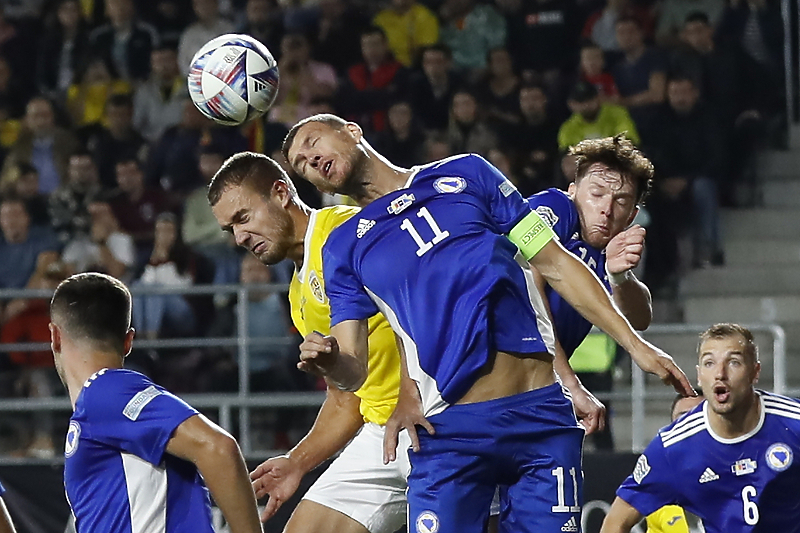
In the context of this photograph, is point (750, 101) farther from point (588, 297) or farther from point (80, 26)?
point (588, 297)

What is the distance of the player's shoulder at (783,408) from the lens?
5680mm

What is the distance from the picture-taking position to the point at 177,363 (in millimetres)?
9477

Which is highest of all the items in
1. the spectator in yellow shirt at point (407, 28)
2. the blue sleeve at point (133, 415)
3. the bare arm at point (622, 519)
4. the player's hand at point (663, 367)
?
the spectator in yellow shirt at point (407, 28)

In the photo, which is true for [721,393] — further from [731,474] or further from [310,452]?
[310,452]

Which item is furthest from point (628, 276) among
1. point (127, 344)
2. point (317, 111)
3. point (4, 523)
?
point (317, 111)

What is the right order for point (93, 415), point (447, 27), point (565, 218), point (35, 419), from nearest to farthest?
point (93, 415) → point (565, 218) → point (35, 419) → point (447, 27)

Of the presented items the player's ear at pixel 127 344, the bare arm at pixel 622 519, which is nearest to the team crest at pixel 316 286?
the player's ear at pixel 127 344

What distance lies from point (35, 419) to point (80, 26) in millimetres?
4249

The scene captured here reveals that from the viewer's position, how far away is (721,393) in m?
5.58

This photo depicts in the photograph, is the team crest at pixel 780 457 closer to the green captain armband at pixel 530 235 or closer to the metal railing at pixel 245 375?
the green captain armband at pixel 530 235

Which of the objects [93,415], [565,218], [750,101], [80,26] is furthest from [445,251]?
[80,26]

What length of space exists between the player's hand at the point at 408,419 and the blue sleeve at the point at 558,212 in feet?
3.04

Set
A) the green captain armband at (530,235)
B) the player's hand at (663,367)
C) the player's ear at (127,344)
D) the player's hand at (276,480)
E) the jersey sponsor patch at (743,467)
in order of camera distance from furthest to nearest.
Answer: the jersey sponsor patch at (743,467) → the player's hand at (276,480) → the green captain armband at (530,235) → the player's hand at (663,367) → the player's ear at (127,344)

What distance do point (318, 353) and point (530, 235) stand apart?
0.85 metres
